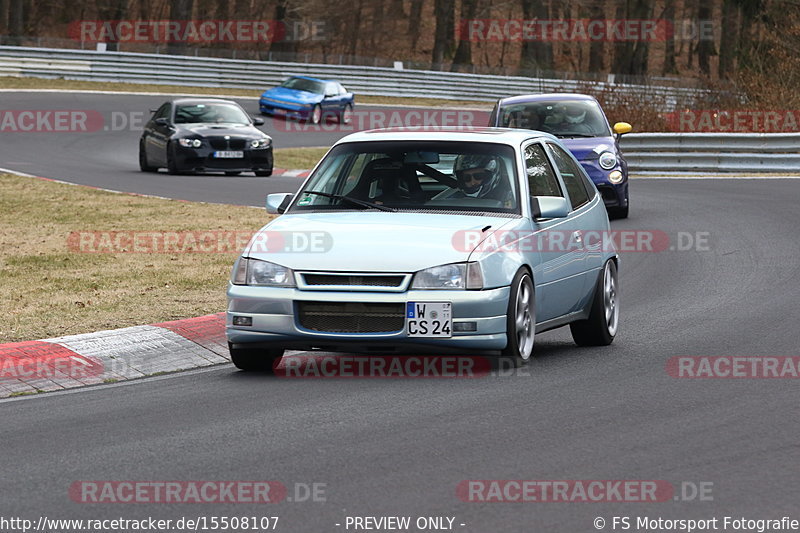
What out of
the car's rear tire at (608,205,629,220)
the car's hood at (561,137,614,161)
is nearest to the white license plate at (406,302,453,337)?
the car's hood at (561,137,614,161)

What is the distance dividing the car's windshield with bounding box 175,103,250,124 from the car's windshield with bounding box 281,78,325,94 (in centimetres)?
1737

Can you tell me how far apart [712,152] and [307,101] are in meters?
18.5

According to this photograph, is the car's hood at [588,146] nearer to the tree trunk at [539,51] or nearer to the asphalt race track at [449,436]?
the asphalt race track at [449,436]

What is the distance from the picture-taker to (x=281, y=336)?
8531 millimetres

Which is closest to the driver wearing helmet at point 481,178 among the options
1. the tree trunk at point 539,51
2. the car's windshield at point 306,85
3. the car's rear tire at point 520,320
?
the car's rear tire at point 520,320

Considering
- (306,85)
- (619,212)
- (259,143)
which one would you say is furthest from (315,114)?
(619,212)

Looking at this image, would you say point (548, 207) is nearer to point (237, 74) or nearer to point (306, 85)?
point (306, 85)

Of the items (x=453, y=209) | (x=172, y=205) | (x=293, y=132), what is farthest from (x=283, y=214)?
(x=293, y=132)

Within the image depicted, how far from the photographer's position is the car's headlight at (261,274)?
28.0ft

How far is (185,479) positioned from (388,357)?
386 cm

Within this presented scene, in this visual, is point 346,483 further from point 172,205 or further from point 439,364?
point 172,205

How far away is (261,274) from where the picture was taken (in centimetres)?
862

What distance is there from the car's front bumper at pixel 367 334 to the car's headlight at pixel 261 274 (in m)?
0.04

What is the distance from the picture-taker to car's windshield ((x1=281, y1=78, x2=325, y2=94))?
Result: 4558 centimetres
